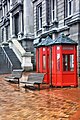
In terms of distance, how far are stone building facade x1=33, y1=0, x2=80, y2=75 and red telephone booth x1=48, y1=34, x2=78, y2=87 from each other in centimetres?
593

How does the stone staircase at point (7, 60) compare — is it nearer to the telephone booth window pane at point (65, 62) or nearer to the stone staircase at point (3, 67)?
the stone staircase at point (3, 67)

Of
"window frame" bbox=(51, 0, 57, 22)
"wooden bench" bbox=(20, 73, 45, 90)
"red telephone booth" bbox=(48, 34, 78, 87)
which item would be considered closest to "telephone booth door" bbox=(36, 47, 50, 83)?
"red telephone booth" bbox=(48, 34, 78, 87)

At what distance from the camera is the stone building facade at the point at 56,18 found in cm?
2009

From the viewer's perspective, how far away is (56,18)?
2553 cm

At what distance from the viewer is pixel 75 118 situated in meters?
7.04

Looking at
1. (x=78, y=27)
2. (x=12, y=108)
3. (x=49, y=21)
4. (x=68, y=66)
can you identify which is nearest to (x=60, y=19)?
(x=49, y=21)

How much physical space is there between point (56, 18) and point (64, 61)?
12.2 meters

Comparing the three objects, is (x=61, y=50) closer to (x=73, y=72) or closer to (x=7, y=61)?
(x=73, y=72)

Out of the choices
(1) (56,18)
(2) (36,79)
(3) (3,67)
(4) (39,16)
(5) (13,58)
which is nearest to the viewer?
(2) (36,79)

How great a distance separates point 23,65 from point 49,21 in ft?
16.8

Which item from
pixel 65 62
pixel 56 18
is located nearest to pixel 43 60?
pixel 65 62

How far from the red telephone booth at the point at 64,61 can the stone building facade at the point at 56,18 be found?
19.4 ft

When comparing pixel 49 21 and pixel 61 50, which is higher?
pixel 49 21

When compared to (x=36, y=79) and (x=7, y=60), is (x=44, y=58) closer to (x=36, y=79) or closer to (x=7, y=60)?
(x=36, y=79)
